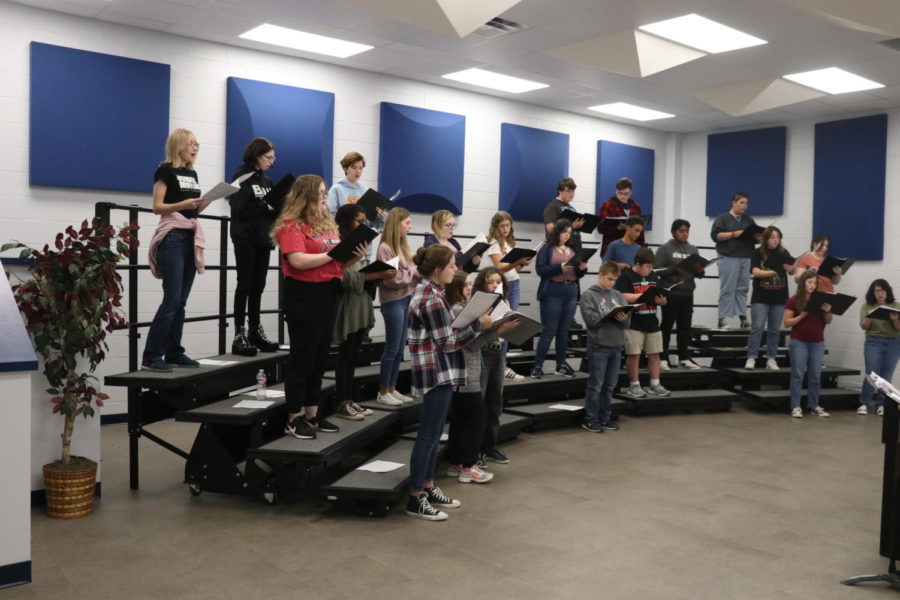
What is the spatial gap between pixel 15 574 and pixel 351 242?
2072 millimetres

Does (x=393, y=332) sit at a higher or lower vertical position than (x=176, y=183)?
lower

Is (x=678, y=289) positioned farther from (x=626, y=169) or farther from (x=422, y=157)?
(x=422, y=157)

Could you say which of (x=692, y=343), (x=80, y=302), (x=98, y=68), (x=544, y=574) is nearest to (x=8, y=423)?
(x=80, y=302)

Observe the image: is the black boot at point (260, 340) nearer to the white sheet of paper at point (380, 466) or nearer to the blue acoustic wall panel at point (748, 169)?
the white sheet of paper at point (380, 466)

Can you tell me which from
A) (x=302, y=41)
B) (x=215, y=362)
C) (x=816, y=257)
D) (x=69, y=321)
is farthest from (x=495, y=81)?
(x=69, y=321)

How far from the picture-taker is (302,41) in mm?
7055

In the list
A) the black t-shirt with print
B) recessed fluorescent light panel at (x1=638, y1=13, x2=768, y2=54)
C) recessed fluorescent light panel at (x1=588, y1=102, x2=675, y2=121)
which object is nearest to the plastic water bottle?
the black t-shirt with print

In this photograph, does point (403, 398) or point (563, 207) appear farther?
point (563, 207)

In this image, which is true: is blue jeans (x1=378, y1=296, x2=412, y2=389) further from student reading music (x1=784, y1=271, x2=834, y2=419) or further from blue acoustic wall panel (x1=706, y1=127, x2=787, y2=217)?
blue acoustic wall panel (x1=706, y1=127, x2=787, y2=217)

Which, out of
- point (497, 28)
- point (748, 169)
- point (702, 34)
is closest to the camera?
point (497, 28)

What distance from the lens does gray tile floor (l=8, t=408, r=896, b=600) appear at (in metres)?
3.50

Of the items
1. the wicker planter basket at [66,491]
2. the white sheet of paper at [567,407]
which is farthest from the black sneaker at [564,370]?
the wicker planter basket at [66,491]

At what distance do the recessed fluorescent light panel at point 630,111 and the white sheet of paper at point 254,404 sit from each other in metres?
6.17

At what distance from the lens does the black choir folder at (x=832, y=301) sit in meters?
7.61
